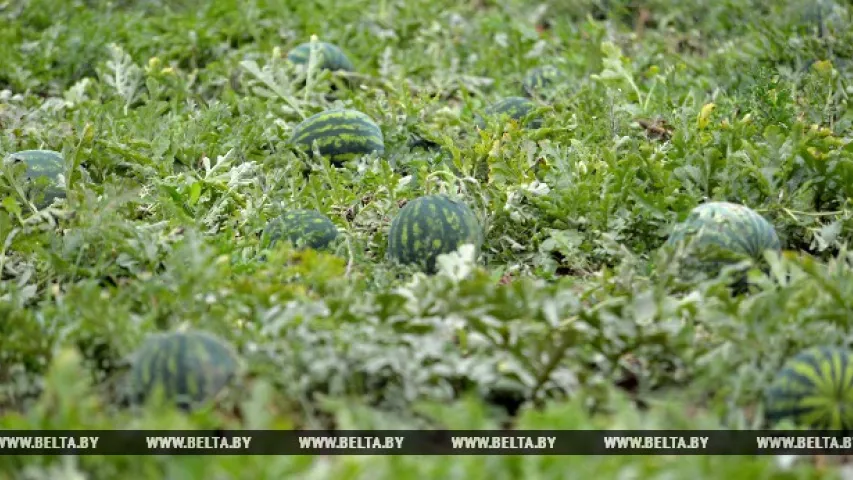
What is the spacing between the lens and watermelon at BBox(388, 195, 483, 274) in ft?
15.5

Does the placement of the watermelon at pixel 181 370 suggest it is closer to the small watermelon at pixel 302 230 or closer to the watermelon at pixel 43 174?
the small watermelon at pixel 302 230

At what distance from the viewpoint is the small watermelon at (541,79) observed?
7.17 meters

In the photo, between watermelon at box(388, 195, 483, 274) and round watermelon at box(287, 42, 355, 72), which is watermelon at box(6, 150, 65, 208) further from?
round watermelon at box(287, 42, 355, 72)

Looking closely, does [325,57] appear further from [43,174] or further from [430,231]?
[430,231]

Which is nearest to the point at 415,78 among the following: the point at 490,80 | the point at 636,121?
the point at 490,80

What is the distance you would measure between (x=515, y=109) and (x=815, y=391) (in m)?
3.23

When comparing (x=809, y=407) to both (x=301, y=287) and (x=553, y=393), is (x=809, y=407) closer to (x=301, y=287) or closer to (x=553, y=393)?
(x=553, y=393)

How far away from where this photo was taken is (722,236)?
14.5 ft

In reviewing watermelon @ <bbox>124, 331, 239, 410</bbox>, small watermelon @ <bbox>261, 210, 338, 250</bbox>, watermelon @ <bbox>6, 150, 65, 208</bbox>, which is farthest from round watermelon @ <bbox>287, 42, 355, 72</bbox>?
watermelon @ <bbox>124, 331, 239, 410</bbox>

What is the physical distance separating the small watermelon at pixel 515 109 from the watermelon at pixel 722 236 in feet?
6.31

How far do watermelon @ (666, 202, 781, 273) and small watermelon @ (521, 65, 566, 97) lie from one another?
8.88 feet

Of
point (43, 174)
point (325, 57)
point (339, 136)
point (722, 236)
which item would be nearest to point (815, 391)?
point (722, 236)

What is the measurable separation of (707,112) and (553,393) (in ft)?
7.73

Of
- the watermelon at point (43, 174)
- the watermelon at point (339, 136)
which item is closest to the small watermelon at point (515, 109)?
the watermelon at point (339, 136)
